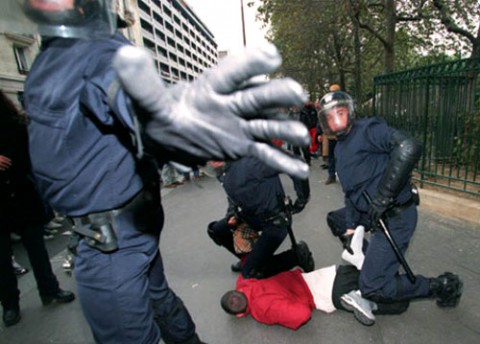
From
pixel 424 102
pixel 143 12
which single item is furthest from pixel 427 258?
pixel 143 12

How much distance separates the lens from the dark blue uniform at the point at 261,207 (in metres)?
2.79

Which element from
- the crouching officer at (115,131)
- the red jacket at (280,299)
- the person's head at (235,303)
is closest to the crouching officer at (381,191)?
the red jacket at (280,299)

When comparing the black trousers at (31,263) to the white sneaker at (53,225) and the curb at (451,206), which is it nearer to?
the white sneaker at (53,225)

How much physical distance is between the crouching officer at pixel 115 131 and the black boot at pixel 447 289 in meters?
2.14

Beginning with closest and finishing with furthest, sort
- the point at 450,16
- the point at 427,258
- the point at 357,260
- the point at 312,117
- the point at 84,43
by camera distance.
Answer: the point at 84,43 → the point at 357,260 → the point at 427,258 → the point at 450,16 → the point at 312,117

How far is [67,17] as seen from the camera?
42.9 inches

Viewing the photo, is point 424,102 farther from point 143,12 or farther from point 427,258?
point 143,12

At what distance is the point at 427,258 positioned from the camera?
320 cm

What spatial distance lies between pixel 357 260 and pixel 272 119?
214 centimetres

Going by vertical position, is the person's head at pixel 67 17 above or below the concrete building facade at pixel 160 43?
below

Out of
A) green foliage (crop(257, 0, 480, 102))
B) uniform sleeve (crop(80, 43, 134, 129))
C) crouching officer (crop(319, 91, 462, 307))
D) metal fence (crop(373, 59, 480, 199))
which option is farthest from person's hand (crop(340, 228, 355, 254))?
green foliage (crop(257, 0, 480, 102))

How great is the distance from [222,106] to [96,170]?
670 millimetres

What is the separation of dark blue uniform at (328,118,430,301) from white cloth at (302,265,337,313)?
343mm

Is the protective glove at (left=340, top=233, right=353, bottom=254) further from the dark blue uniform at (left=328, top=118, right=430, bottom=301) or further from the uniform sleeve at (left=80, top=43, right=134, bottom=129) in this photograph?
the uniform sleeve at (left=80, top=43, right=134, bottom=129)
